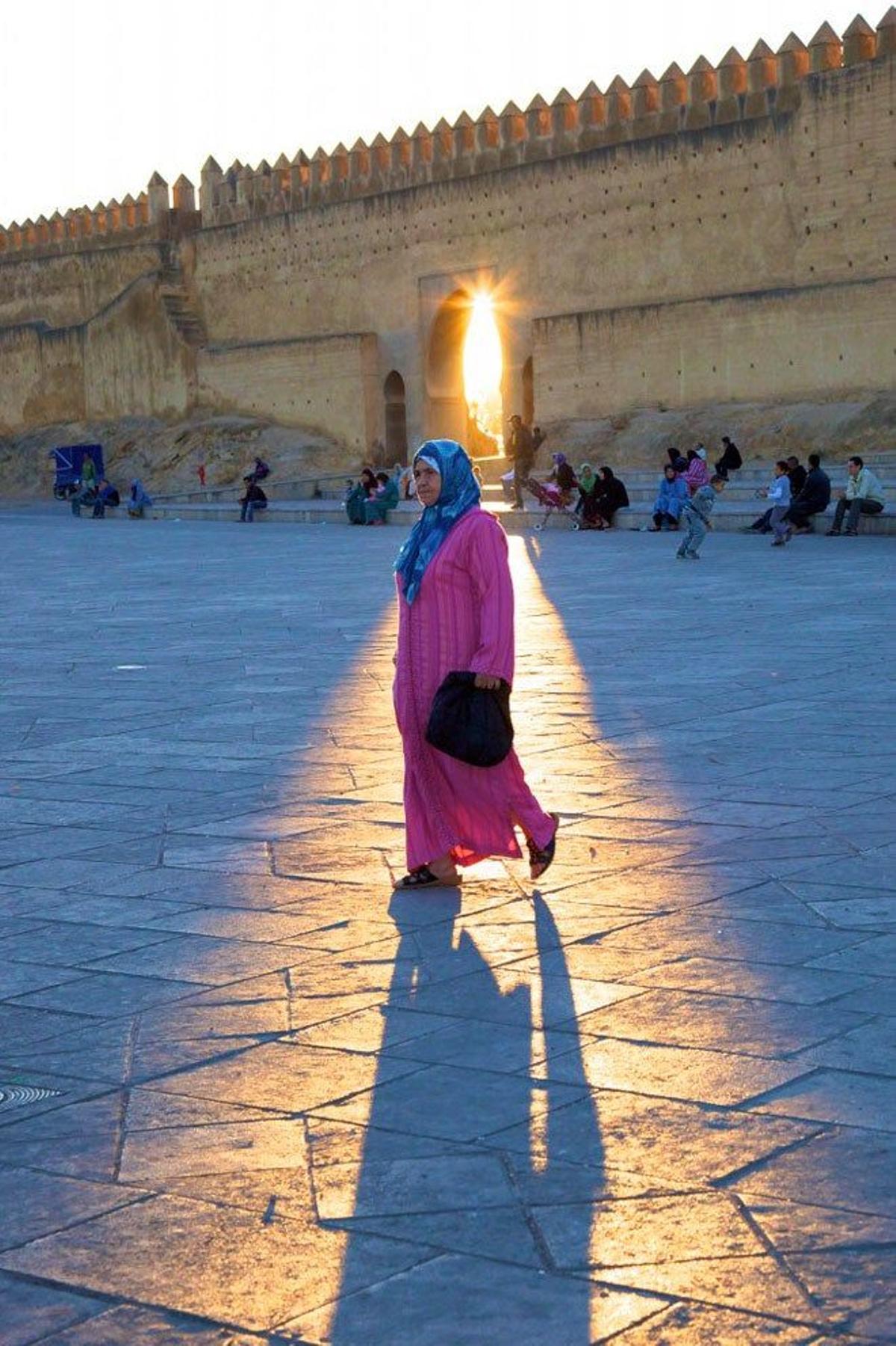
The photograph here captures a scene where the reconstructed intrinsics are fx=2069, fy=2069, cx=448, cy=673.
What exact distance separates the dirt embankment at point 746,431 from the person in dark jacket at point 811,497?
7467 millimetres

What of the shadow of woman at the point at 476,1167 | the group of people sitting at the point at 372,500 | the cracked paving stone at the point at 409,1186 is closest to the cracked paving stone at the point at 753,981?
the shadow of woman at the point at 476,1167

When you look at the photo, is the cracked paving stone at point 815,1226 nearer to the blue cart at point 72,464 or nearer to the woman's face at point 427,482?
the woman's face at point 427,482

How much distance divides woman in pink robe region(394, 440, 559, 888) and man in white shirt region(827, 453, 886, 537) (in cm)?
1340

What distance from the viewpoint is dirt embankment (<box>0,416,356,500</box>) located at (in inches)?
1505

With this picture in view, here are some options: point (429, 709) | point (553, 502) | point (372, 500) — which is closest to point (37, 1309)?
point (429, 709)

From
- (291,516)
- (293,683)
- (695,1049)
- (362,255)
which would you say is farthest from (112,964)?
(362,255)

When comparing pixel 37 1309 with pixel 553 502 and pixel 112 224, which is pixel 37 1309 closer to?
pixel 553 502

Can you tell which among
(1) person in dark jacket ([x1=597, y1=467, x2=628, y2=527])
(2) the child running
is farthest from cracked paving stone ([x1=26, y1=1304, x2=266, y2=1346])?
(1) person in dark jacket ([x1=597, y1=467, x2=628, y2=527])

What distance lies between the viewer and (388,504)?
25203 millimetres

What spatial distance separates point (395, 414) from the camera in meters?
38.3

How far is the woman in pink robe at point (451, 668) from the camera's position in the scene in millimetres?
4812

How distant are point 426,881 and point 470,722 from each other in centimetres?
40

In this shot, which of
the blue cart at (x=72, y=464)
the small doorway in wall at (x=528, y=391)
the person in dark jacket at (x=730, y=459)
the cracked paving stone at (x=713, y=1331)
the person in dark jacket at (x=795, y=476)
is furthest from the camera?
the blue cart at (x=72, y=464)

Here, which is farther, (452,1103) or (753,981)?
(753,981)
